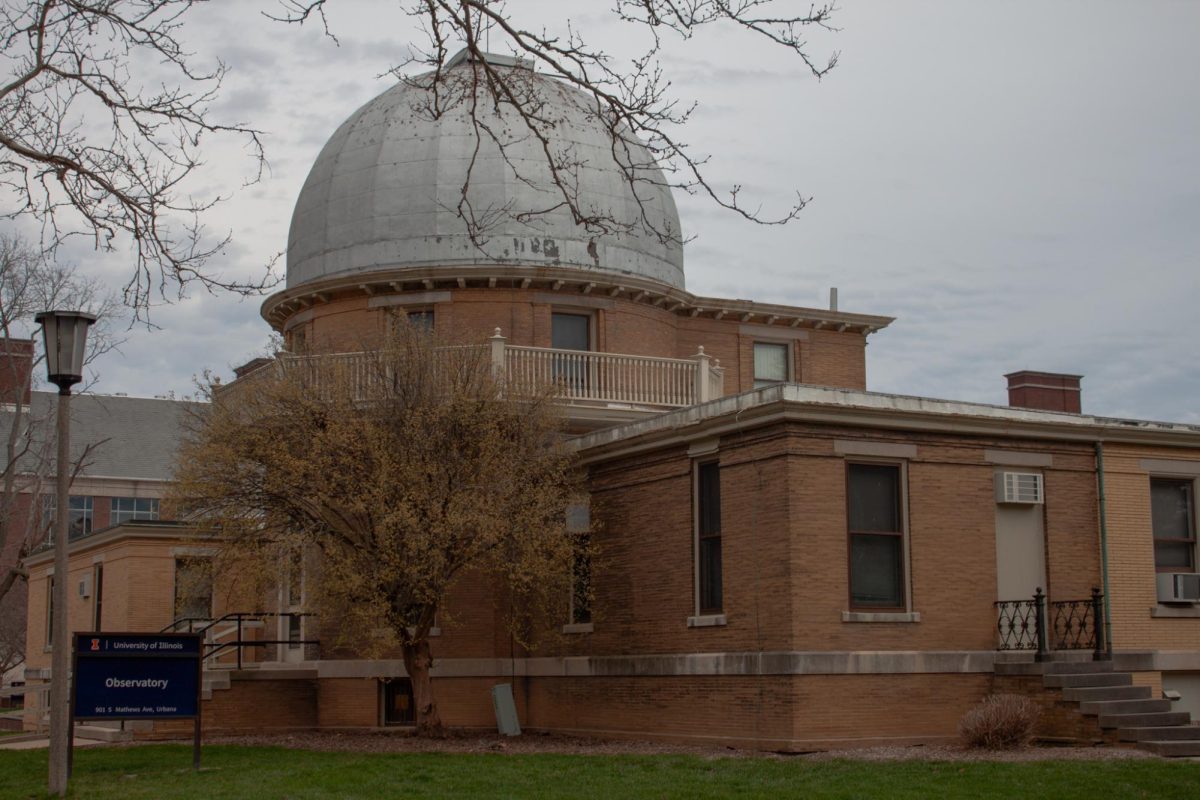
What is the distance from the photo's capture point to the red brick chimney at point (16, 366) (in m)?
38.0

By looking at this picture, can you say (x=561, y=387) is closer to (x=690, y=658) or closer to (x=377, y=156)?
(x=690, y=658)

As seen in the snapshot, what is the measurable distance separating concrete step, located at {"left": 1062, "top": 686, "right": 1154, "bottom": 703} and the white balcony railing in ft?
31.2

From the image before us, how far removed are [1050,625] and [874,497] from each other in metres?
3.43

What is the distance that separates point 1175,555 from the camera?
23.6 m

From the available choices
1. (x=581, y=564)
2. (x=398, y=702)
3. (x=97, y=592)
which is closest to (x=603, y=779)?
(x=581, y=564)

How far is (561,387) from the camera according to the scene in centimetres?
2516

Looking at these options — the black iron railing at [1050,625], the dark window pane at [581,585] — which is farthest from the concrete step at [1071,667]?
the dark window pane at [581,585]

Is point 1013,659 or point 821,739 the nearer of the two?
point 821,739

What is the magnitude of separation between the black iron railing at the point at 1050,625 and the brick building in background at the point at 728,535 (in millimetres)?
55

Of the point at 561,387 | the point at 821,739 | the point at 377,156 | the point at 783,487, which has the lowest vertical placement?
the point at 821,739

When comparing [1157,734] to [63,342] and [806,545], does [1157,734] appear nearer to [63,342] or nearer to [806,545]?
[806,545]

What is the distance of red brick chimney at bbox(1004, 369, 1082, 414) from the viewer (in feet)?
114

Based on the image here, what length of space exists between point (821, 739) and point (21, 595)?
46398 millimetres

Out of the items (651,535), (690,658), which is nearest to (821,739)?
(690,658)
